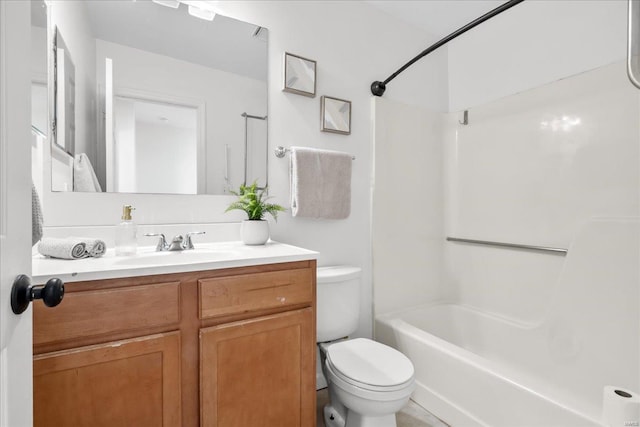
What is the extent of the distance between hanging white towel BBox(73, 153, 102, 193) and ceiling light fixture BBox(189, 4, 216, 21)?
2.77 ft

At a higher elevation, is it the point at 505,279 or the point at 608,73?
the point at 608,73

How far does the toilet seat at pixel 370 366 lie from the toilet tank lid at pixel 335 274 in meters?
0.32

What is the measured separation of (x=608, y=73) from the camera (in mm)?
1601

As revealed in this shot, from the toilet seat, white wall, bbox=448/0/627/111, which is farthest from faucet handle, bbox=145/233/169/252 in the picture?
white wall, bbox=448/0/627/111

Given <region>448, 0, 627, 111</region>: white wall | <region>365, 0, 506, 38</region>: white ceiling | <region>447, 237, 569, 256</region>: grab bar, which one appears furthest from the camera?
<region>365, 0, 506, 38</region>: white ceiling

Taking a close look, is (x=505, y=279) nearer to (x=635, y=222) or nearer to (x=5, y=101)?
(x=635, y=222)

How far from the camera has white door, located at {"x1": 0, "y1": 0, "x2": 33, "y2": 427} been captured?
1.54 ft

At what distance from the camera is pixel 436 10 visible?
6.80ft

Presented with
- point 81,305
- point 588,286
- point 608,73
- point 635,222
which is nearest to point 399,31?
point 608,73

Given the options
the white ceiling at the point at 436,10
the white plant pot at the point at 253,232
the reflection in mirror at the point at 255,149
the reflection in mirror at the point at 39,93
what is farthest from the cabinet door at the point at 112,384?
the white ceiling at the point at 436,10

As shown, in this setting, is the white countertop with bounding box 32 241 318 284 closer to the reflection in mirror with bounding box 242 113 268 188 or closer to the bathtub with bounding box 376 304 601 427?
the reflection in mirror with bounding box 242 113 268 188

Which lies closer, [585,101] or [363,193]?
[585,101]

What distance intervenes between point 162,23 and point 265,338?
1485 mm

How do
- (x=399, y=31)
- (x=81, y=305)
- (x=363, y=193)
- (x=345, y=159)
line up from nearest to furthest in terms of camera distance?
(x=81, y=305)
(x=345, y=159)
(x=363, y=193)
(x=399, y=31)
